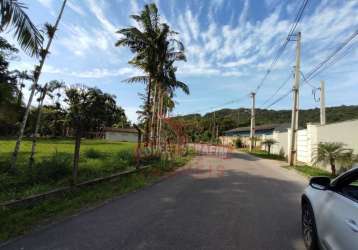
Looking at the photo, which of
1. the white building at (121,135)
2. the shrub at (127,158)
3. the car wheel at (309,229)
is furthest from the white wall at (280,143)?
the white building at (121,135)

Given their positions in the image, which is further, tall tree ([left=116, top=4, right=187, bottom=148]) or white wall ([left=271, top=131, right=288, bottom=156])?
white wall ([left=271, top=131, right=288, bottom=156])

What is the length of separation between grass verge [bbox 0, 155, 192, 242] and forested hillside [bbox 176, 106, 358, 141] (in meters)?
30.9

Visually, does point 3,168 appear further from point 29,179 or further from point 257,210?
point 257,210

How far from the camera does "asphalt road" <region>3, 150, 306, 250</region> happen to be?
14.6 feet

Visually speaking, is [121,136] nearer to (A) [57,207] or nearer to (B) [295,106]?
(B) [295,106]

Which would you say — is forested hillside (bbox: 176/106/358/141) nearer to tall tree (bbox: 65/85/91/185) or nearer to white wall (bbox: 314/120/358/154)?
white wall (bbox: 314/120/358/154)

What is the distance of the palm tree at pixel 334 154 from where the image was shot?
13180 millimetres

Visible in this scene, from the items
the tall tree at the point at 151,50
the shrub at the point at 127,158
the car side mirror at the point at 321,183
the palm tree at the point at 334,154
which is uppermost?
the tall tree at the point at 151,50

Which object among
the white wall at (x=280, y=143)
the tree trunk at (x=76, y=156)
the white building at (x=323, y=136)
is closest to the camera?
the tree trunk at (x=76, y=156)

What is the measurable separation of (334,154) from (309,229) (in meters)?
11.0

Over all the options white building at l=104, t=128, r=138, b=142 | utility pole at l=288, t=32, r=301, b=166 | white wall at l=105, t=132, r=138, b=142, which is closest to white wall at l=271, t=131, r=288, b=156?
utility pole at l=288, t=32, r=301, b=166

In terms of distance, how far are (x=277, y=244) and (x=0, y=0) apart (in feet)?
25.6

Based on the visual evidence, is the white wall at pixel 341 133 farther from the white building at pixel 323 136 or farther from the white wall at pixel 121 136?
the white wall at pixel 121 136

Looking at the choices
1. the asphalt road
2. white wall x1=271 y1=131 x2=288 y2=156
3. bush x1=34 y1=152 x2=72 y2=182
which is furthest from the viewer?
white wall x1=271 y1=131 x2=288 y2=156
